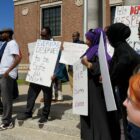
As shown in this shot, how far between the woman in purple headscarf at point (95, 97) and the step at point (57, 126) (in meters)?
1.13

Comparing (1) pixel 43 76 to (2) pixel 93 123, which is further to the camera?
(1) pixel 43 76

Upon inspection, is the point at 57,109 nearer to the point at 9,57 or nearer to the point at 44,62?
the point at 44,62

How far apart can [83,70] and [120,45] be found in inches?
38.5

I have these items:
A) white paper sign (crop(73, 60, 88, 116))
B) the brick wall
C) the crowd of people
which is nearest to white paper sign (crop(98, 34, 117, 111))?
the crowd of people

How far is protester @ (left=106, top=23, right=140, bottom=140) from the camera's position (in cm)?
431

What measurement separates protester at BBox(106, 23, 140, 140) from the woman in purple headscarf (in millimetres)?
531

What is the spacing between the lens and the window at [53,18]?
29.1 m

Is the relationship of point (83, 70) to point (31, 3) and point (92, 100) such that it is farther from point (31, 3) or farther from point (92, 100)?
point (31, 3)

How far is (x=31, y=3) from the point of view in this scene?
1228 inches

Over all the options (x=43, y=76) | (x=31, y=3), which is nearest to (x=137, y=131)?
(x=43, y=76)

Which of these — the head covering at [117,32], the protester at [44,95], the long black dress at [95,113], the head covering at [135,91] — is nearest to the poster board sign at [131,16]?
the long black dress at [95,113]

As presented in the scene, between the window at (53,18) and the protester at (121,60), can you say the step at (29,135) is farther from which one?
the window at (53,18)

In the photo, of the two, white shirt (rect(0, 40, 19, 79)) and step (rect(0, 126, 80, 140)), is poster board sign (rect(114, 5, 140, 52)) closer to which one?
white shirt (rect(0, 40, 19, 79))

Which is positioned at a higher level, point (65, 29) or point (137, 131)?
point (65, 29)
